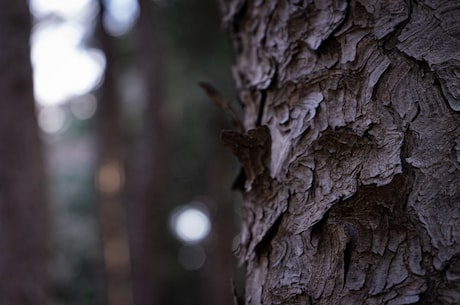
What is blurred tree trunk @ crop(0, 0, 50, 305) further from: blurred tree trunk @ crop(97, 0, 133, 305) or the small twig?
blurred tree trunk @ crop(97, 0, 133, 305)

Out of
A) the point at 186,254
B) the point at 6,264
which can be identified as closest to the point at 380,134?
the point at 6,264

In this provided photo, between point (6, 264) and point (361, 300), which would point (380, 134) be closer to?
point (361, 300)

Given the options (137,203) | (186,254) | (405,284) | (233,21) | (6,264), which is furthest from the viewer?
(186,254)

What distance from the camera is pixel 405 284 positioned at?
86 cm

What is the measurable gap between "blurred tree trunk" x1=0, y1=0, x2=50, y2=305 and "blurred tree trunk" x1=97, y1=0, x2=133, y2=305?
5.24m

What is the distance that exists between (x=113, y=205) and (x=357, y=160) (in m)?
10.5

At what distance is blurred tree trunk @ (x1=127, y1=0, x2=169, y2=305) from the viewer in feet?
30.0

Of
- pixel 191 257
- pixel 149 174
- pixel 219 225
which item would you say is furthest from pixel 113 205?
pixel 191 257

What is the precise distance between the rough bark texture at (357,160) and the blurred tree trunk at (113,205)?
9088 millimetres

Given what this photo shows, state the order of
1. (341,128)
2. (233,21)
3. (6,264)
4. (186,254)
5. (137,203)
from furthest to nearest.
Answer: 1. (186,254)
2. (137,203)
3. (6,264)
4. (233,21)
5. (341,128)

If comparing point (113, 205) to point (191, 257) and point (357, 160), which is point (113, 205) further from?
point (357, 160)

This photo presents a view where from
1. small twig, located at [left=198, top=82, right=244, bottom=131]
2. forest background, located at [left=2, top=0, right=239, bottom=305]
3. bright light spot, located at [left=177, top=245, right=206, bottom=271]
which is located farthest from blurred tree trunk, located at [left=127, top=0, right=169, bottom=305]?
small twig, located at [left=198, top=82, right=244, bottom=131]

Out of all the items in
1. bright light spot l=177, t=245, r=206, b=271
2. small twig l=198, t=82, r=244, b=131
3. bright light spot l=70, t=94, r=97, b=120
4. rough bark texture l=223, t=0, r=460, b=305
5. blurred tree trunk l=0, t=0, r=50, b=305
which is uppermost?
bright light spot l=70, t=94, r=97, b=120

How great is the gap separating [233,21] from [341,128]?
1.56 feet
